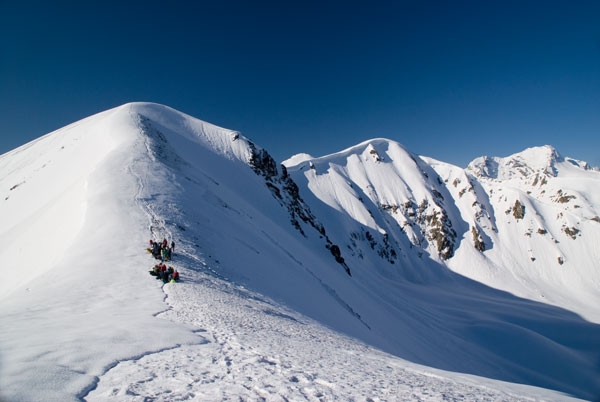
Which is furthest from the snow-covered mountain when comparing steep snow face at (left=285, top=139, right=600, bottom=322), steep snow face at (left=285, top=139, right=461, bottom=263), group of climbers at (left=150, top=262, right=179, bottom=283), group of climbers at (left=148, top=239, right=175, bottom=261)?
steep snow face at (left=285, top=139, right=461, bottom=263)

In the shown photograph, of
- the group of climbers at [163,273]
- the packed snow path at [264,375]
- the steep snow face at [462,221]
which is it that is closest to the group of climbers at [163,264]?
the group of climbers at [163,273]

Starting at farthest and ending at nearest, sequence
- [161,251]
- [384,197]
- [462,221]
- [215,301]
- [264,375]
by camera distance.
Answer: [462,221] < [384,197] < [161,251] < [215,301] < [264,375]

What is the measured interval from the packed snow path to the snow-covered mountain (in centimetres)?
4

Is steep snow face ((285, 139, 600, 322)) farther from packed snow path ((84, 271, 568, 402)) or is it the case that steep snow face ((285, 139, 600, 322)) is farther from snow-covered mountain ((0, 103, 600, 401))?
packed snow path ((84, 271, 568, 402))

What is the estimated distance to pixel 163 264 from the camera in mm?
11820

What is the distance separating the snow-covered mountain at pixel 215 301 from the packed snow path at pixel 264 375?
0.04 metres

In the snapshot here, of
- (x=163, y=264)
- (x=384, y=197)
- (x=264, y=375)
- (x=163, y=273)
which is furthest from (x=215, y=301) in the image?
(x=384, y=197)

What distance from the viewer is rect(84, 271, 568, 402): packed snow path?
4.42 metres

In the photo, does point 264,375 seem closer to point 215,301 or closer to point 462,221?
point 215,301

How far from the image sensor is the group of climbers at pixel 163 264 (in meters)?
11.4

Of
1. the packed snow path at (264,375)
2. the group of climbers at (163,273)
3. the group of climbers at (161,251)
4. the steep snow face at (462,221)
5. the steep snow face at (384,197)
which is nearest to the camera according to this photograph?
the packed snow path at (264,375)

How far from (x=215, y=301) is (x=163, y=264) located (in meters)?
3.20

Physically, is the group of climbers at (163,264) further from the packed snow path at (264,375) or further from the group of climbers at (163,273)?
the packed snow path at (264,375)

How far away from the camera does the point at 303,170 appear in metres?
106
